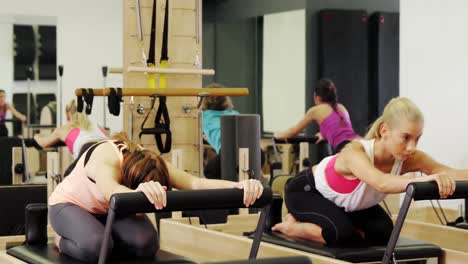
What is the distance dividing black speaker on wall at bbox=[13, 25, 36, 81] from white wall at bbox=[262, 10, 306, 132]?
273 centimetres

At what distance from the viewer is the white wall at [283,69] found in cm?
850

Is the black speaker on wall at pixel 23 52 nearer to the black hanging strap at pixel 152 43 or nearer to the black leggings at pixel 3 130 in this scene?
the black leggings at pixel 3 130

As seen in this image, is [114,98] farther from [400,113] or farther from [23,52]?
[23,52]

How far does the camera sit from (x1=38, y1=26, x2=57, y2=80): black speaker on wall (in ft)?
23.0

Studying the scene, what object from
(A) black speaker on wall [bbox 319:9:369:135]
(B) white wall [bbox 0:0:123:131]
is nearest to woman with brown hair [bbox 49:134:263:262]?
(B) white wall [bbox 0:0:123:131]

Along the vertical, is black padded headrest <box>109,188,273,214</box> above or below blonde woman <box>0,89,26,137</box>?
below

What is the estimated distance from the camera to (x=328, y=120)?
6.13m

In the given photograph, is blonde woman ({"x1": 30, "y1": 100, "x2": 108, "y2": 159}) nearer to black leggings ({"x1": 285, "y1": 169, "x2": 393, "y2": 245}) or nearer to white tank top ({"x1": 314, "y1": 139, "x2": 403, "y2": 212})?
black leggings ({"x1": 285, "y1": 169, "x2": 393, "y2": 245})

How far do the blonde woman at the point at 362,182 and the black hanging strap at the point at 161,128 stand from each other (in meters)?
1.37

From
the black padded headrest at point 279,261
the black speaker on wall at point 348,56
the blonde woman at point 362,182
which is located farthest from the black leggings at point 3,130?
the black padded headrest at point 279,261

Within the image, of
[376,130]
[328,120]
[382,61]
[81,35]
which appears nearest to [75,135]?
[81,35]

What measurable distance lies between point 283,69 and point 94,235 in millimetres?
6060

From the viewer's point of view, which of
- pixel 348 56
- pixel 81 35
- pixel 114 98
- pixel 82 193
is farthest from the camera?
pixel 348 56

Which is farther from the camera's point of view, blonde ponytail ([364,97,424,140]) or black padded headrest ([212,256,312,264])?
blonde ponytail ([364,97,424,140])
